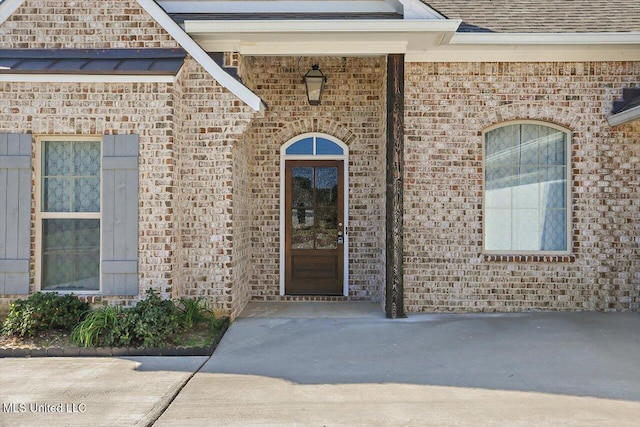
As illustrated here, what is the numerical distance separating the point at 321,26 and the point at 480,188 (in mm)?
3168

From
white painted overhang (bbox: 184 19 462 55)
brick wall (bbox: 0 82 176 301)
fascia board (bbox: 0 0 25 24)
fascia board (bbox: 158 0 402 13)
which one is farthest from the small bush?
fascia board (bbox: 158 0 402 13)

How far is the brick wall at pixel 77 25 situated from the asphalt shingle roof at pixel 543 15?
12.6 feet

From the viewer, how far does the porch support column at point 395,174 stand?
693cm

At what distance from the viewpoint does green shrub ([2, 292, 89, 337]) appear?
231 inches

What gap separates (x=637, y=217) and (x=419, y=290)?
3248 mm

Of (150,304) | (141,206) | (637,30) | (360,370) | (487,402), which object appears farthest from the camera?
(637,30)

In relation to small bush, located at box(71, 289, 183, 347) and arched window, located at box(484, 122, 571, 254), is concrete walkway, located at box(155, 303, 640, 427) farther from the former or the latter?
arched window, located at box(484, 122, 571, 254)

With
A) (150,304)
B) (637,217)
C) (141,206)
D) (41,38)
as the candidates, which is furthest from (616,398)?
(41,38)

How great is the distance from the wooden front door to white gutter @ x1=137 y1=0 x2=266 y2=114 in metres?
1.81

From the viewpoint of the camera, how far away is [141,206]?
6402 millimetres

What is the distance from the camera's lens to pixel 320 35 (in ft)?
22.3

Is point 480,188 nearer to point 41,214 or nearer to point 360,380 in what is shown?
point 360,380

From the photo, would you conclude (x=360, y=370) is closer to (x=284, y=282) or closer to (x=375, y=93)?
(x=284, y=282)

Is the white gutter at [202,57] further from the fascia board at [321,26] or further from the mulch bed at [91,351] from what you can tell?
the mulch bed at [91,351]
